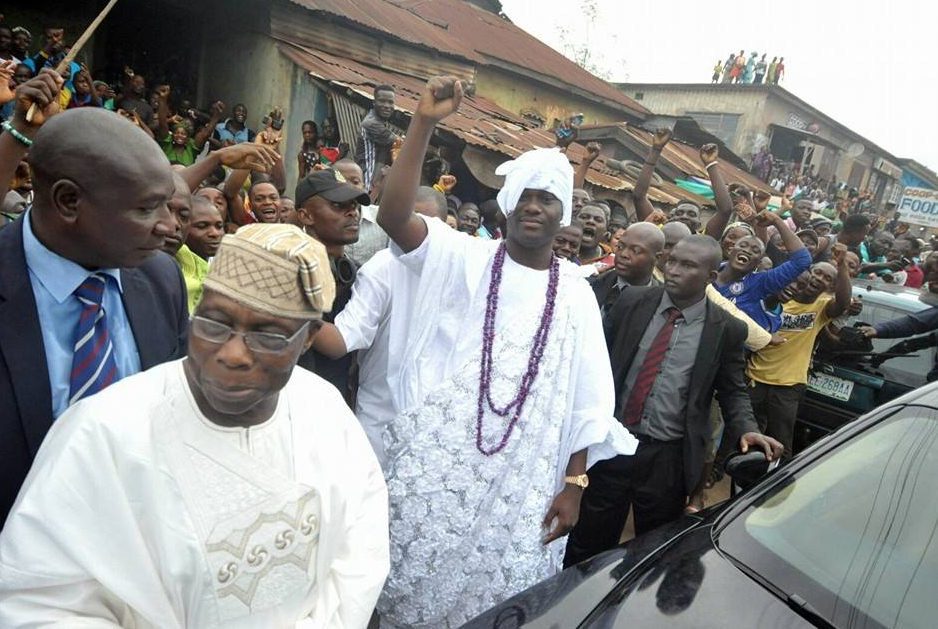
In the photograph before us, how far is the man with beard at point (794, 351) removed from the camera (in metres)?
4.93

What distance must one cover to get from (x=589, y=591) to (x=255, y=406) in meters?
1.24

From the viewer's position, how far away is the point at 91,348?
1591mm

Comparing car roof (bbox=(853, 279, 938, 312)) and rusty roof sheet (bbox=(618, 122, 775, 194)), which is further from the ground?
rusty roof sheet (bbox=(618, 122, 775, 194))

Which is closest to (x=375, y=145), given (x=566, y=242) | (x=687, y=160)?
(x=566, y=242)

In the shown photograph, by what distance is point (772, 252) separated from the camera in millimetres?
7012

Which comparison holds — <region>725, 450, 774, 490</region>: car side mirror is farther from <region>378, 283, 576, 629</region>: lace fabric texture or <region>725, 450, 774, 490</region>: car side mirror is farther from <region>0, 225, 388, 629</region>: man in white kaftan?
<region>0, 225, 388, 629</region>: man in white kaftan

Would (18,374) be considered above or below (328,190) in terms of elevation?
below

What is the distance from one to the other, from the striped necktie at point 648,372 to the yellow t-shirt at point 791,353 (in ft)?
7.24

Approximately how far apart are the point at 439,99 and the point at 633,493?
211cm

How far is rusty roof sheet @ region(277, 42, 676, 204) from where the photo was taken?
9586mm

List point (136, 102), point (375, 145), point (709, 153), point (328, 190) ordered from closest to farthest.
A: point (328, 190)
point (709, 153)
point (375, 145)
point (136, 102)

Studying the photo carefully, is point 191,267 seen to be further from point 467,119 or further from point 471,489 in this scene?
point 467,119

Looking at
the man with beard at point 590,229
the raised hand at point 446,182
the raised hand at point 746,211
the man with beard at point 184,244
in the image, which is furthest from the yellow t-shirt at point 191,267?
the raised hand at point 746,211

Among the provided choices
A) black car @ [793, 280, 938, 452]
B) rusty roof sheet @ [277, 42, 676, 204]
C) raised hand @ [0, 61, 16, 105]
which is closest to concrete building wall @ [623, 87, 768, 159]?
rusty roof sheet @ [277, 42, 676, 204]
